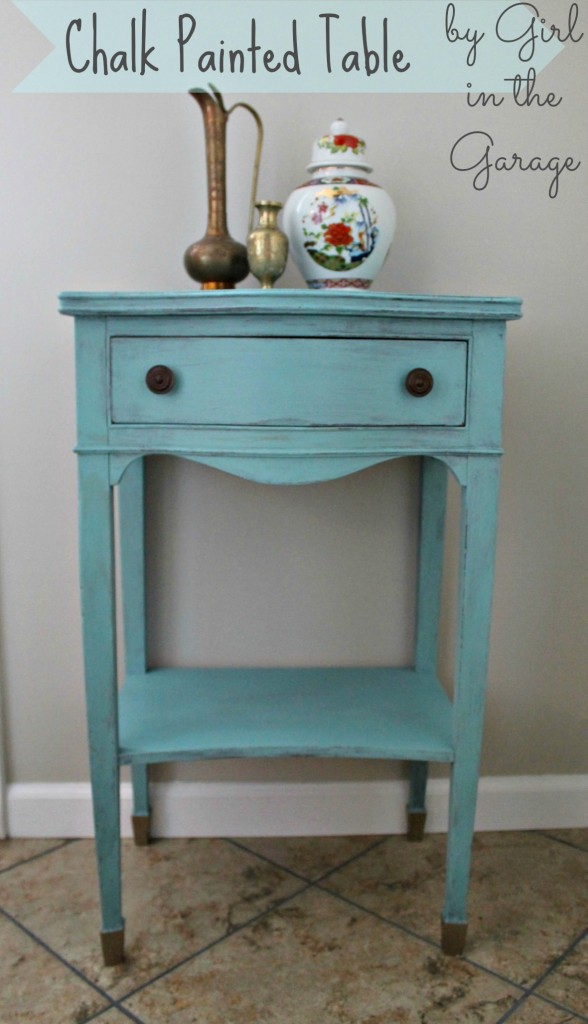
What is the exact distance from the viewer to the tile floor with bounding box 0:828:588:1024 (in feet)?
3.46

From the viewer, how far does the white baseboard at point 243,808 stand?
4.74ft

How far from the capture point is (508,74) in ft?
4.32

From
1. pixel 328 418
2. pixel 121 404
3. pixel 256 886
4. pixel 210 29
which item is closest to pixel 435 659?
pixel 256 886

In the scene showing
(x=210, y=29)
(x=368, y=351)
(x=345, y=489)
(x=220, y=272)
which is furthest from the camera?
(x=345, y=489)

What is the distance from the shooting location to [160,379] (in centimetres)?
101

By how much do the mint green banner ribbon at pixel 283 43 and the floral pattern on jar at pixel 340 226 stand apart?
33 centimetres

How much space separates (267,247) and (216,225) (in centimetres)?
13

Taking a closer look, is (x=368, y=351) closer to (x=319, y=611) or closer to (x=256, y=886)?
(x=319, y=611)

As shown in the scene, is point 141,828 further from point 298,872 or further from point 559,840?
point 559,840

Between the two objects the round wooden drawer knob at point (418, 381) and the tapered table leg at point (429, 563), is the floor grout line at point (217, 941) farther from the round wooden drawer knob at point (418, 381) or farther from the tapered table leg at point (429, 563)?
→ the round wooden drawer knob at point (418, 381)

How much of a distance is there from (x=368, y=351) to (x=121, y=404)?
1.03 feet


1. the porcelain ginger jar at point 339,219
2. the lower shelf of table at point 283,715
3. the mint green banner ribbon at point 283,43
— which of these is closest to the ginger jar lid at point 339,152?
the porcelain ginger jar at point 339,219

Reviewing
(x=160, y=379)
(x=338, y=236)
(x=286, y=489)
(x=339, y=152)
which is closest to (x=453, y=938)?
(x=286, y=489)

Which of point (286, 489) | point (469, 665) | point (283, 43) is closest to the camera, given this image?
point (469, 665)
